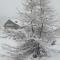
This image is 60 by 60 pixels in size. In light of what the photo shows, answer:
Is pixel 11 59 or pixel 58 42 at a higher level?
pixel 58 42

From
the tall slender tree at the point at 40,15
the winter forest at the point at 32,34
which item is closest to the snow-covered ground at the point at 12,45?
the winter forest at the point at 32,34

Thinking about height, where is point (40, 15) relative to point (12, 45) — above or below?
above

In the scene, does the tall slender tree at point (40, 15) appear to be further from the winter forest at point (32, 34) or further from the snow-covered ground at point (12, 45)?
the snow-covered ground at point (12, 45)

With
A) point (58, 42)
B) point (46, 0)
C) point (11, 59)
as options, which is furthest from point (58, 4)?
point (11, 59)

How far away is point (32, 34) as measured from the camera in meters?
1.38

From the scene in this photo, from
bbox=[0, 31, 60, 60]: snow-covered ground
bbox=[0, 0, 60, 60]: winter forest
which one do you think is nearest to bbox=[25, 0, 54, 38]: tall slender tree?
bbox=[0, 0, 60, 60]: winter forest

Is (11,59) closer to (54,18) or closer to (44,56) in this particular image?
(44,56)

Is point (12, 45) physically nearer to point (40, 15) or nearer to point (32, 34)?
point (32, 34)

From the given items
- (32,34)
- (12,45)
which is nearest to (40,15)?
(32,34)

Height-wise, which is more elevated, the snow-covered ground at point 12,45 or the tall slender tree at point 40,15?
the tall slender tree at point 40,15

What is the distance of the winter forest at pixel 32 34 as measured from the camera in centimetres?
135

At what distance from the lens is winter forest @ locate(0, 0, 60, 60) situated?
1.35 metres

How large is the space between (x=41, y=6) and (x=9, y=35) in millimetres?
385

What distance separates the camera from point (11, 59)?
135 cm
